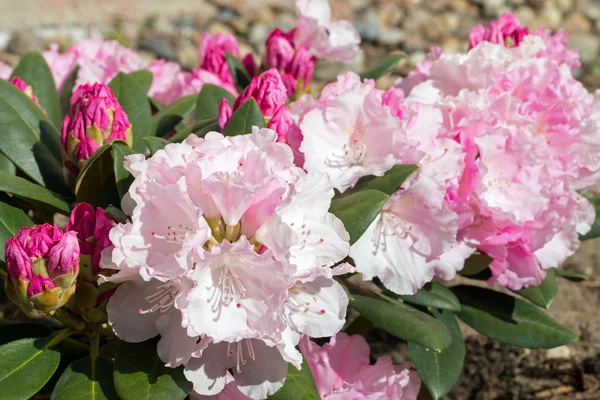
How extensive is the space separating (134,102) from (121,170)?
1.45 ft

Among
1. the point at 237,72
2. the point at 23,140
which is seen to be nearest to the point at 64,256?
the point at 23,140

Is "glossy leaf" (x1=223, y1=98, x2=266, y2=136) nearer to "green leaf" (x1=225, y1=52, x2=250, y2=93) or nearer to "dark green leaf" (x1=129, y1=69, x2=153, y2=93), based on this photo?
"dark green leaf" (x1=129, y1=69, x2=153, y2=93)

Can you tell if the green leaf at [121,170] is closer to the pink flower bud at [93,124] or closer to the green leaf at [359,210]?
the pink flower bud at [93,124]

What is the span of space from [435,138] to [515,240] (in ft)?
0.89

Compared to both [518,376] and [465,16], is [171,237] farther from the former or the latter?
[465,16]

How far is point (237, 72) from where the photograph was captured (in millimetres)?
2088

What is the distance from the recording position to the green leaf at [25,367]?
1281 mm

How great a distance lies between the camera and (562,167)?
65.3 inches

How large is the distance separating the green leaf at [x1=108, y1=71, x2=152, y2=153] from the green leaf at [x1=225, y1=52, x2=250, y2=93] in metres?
0.33

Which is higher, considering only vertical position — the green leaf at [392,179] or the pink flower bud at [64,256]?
the pink flower bud at [64,256]

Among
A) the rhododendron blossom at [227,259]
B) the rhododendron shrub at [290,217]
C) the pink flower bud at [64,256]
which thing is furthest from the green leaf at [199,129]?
the pink flower bud at [64,256]

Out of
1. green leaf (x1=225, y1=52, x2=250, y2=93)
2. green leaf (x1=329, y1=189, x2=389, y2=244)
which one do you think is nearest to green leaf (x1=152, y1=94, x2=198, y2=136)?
green leaf (x1=225, y1=52, x2=250, y2=93)

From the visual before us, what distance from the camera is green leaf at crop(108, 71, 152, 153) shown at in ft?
5.65

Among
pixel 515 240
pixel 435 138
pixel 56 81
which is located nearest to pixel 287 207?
pixel 435 138
